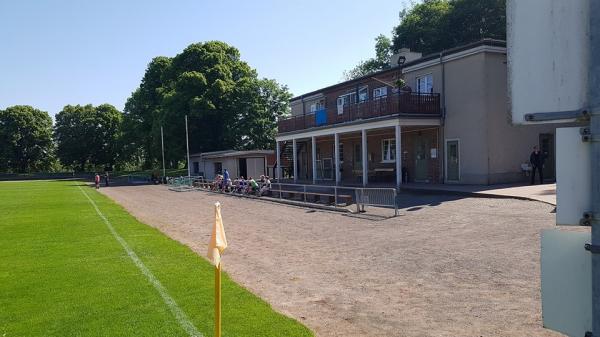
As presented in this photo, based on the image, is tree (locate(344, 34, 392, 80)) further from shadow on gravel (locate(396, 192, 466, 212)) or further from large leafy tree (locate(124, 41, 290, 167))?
shadow on gravel (locate(396, 192, 466, 212))

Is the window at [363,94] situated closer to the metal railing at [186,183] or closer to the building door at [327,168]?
the building door at [327,168]

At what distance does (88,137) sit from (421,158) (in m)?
82.3

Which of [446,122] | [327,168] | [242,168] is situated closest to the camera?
[446,122]

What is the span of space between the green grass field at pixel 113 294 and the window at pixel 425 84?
18.5 metres

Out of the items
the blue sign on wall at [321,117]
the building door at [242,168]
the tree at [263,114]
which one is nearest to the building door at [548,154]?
the blue sign on wall at [321,117]

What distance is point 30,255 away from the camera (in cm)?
1120

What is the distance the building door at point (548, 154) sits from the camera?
82.4 feet

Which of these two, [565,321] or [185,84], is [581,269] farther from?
[185,84]

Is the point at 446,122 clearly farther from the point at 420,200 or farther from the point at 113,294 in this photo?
the point at 113,294

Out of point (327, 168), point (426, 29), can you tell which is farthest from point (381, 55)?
point (327, 168)

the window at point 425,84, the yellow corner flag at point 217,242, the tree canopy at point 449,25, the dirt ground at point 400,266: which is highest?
the tree canopy at point 449,25

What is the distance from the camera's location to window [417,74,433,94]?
26.9 metres

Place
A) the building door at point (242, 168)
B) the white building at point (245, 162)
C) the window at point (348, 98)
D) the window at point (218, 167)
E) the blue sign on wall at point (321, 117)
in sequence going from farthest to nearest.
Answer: the window at point (218, 167)
the building door at point (242, 168)
the white building at point (245, 162)
the window at point (348, 98)
the blue sign on wall at point (321, 117)

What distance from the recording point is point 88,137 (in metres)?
94.4
